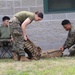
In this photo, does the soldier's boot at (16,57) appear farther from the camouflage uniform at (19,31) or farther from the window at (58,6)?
the window at (58,6)

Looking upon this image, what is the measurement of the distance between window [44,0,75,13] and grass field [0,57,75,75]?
2.15 meters

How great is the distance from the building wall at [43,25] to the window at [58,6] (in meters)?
0.15

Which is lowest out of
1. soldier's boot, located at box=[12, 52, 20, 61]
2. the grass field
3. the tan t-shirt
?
soldier's boot, located at box=[12, 52, 20, 61]

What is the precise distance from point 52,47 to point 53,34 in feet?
1.27

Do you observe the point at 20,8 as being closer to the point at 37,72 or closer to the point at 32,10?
the point at 32,10

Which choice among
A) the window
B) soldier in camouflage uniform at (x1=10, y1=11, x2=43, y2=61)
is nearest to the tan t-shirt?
soldier in camouflage uniform at (x1=10, y1=11, x2=43, y2=61)

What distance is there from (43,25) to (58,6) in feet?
2.38

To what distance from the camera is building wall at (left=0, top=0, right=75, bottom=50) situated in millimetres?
11289

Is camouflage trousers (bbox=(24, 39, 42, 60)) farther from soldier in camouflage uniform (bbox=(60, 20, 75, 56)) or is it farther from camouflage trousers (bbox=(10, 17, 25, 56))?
soldier in camouflage uniform (bbox=(60, 20, 75, 56))

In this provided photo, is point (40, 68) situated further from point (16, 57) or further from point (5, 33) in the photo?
point (5, 33)

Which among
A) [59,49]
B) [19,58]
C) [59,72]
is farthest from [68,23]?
[59,72]

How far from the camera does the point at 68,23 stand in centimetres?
1026

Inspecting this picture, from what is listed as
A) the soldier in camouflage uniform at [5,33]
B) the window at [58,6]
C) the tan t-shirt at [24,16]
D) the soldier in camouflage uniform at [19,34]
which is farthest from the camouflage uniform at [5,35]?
the window at [58,6]

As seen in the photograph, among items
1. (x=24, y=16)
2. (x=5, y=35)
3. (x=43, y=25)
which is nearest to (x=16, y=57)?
(x=5, y=35)
